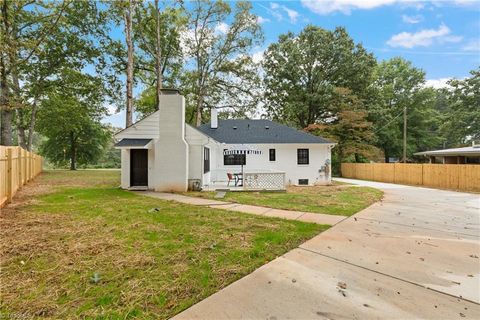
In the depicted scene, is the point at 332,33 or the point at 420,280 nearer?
the point at 420,280

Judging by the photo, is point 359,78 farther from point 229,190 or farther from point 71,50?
point 71,50

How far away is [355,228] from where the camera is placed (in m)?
5.34

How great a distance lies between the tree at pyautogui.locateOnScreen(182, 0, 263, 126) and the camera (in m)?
21.6

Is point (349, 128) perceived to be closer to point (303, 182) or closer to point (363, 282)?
point (303, 182)

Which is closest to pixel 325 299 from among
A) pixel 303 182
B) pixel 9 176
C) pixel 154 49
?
pixel 9 176

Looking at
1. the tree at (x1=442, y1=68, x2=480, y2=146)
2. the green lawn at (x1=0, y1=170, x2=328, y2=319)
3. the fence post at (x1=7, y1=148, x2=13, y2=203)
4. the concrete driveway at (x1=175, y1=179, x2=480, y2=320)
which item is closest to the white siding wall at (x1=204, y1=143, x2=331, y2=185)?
A: the green lawn at (x1=0, y1=170, x2=328, y2=319)

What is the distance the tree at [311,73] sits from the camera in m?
26.0

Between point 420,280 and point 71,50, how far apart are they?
25.4m

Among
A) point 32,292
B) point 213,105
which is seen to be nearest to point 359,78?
point 213,105

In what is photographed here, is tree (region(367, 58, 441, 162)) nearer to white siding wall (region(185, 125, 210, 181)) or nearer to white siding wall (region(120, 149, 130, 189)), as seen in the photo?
white siding wall (region(185, 125, 210, 181))

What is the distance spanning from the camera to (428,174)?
1681 cm

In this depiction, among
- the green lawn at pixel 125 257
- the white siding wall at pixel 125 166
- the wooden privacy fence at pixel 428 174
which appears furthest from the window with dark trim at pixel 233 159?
the wooden privacy fence at pixel 428 174

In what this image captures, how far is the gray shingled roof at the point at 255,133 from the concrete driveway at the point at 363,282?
12.7 metres

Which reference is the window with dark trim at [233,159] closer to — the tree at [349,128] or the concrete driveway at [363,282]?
the tree at [349,128]
